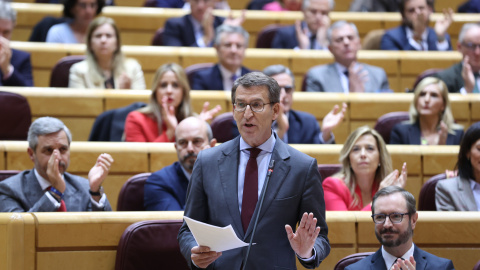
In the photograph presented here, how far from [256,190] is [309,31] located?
7.43 ft

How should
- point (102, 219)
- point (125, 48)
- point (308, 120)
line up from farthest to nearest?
point (125, 48) < point (308, 120) < point (102, 219)

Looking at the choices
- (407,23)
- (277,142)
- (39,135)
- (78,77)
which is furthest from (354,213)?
(407,23)

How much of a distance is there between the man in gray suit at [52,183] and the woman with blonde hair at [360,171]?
23.9 inches

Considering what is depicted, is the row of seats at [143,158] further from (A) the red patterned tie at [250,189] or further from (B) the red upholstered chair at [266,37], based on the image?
(B) the red upholstered chair at [266,37]

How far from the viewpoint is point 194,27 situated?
11.1 feet

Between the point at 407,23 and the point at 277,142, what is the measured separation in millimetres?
2254

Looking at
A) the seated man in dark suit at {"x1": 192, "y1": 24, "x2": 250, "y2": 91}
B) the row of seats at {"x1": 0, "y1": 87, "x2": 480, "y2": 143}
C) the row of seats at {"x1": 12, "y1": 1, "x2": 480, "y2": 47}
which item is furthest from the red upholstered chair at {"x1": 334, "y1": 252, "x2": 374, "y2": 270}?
the row of seats at {"x1": 12, "y1": 1, "x2": 480, "y2": 47}

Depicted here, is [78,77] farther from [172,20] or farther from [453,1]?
[453,1]

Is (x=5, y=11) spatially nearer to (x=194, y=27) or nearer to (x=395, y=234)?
(x=194, y=27)

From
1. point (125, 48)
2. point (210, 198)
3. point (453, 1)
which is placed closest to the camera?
point (210, 198)

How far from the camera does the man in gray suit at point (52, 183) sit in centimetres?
177

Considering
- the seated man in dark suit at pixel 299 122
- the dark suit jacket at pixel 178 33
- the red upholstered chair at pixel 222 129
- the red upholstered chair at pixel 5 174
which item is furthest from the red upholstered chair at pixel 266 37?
the red upholstered chair at pixel 5 174

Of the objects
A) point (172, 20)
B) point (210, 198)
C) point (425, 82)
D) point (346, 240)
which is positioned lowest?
point (346, 240)

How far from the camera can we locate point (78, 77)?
109 inches
